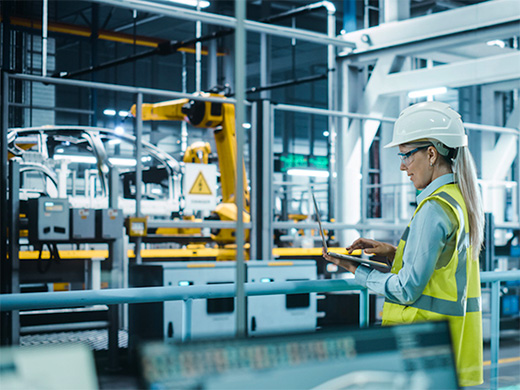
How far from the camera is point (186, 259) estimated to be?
802cm

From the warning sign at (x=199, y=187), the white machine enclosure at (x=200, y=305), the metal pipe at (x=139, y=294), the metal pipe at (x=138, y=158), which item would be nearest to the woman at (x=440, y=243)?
the metal pipe at (x=139, y=294)

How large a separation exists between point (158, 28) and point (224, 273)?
49.0ft

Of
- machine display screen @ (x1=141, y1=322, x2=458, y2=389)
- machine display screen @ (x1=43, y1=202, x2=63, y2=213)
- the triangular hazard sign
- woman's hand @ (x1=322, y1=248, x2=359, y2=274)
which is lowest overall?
machine display screen @ (x1=141, y1=322, x2=458, y2=389)

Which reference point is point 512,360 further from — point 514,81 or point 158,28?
point 158,28

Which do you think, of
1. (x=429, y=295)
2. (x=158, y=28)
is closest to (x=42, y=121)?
(x=158, y=28)

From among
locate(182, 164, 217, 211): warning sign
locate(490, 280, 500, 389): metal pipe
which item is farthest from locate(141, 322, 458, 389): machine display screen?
locate(182, 164, 217, 211): warning sign

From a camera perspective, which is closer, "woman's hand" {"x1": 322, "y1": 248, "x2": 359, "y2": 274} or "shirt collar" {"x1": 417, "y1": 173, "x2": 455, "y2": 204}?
"shirt collar" {"x1": 417, "y1": 173, "x2": 455, "y2": 204}

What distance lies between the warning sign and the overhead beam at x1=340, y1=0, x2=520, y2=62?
2.98 metres

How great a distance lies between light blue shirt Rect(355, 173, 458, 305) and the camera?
184 cm

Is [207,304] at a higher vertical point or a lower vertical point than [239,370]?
lower

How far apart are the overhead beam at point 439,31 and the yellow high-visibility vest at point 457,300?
5.67m

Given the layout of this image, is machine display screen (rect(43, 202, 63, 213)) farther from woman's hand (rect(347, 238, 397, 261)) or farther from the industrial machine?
woman's hand (rect(347, 238, 397, 261))

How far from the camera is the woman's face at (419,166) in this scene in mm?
1999

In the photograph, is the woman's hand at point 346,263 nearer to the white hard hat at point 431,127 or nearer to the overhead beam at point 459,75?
the white hard hat at point 431,127
